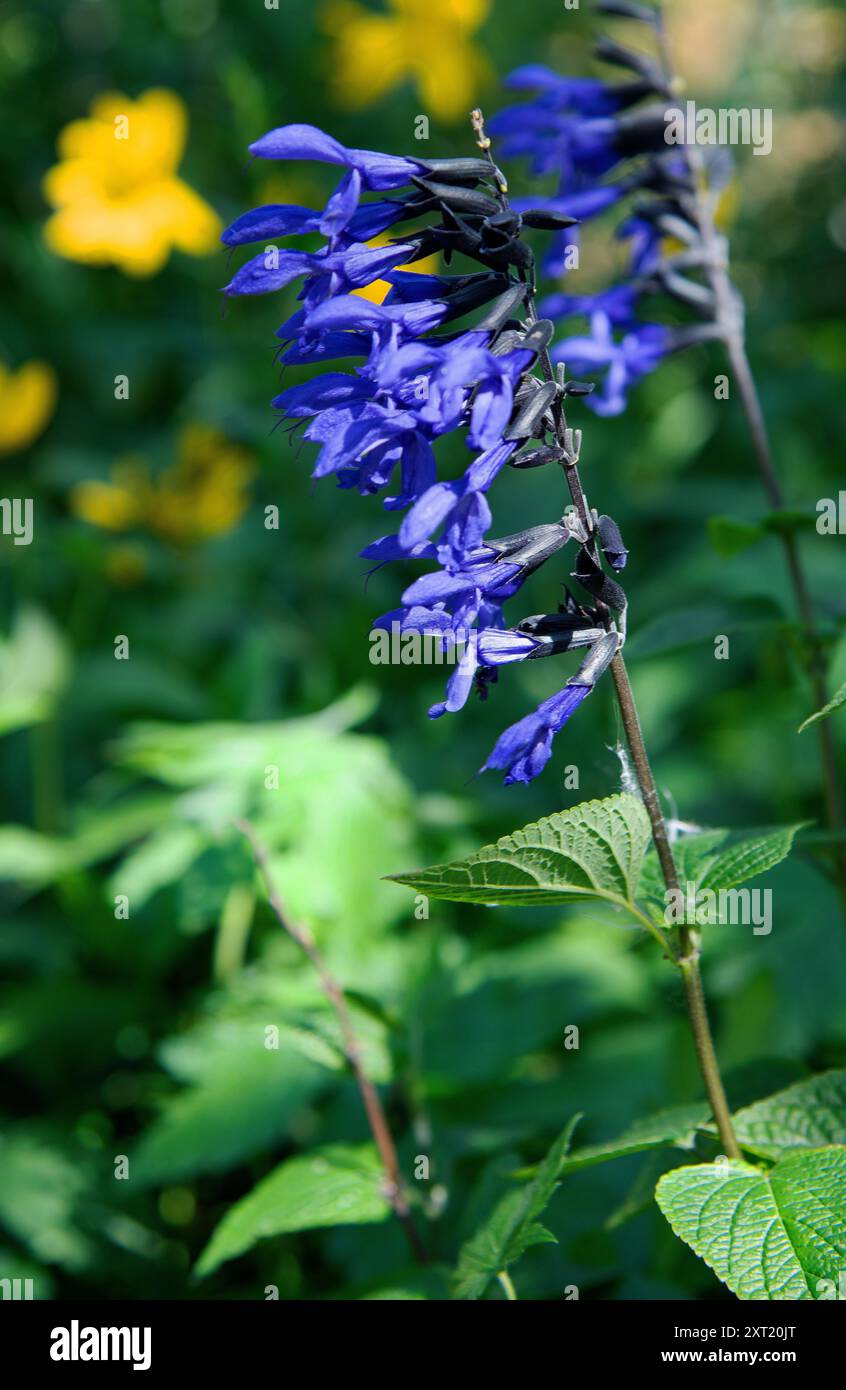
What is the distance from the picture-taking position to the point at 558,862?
109cm

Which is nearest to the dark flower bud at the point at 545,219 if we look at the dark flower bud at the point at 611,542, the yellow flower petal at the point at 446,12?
the dark flower bud at the point at 611,542

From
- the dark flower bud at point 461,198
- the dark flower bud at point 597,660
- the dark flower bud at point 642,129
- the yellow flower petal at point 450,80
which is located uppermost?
the yellow flower petal at point 450,80

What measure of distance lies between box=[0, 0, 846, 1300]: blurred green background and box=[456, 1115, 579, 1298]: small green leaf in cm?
17

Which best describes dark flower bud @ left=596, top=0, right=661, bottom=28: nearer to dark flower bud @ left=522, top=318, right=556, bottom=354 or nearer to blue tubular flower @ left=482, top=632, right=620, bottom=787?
dark flower bud @ left=522, top=318, right=556, bottom=354

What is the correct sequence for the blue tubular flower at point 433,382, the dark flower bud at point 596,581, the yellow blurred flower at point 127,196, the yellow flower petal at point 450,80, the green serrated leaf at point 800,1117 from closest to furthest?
the blue tubular flower at point 433,382, the dark flower bud at point 596,581, the green serrated leaf at point 800,1117, the yellow blurred flower at point 127,196, the yellow flower petal at point 450,80

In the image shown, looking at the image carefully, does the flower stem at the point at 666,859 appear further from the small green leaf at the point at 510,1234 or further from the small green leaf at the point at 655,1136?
the small green leaf at the point at 510,1234

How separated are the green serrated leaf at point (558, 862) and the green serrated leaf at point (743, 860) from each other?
11cm

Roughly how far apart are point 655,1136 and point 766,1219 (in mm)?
140

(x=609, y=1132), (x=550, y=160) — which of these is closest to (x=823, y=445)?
(x=550, y=160)

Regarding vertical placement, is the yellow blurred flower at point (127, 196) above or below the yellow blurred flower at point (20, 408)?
above

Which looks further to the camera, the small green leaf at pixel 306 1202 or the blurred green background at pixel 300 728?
the blurred green background at pixel 300 728

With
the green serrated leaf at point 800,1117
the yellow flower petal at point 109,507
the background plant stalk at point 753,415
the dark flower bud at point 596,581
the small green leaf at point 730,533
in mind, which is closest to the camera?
the dark flower bud at point 596,581

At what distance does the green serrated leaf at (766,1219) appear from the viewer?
1046 mm

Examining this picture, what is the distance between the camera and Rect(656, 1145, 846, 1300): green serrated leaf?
3.43 feet
